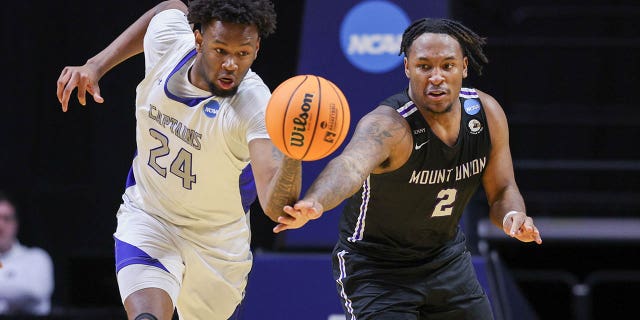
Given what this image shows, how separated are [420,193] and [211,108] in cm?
108

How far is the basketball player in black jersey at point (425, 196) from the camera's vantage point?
4.86 m

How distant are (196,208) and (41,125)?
393 cm

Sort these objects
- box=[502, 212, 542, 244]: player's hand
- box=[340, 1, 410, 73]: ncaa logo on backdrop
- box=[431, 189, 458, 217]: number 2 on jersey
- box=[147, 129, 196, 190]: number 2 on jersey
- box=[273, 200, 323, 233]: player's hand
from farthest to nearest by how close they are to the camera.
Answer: box=[340, 1, 410, 73]: ncaa logo on backdrop < box=[147, 129, 196, 190]: number 2 on jersey < box=[431, 189, 458, 217]: number 2 on jersey < box=[502, 212, 542, 244]: player's hand < box=[273, 200, 323, 233]: player's hand

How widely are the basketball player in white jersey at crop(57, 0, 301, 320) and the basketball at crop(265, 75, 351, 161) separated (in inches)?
22.9

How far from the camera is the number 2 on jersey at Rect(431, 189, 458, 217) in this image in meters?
4.97

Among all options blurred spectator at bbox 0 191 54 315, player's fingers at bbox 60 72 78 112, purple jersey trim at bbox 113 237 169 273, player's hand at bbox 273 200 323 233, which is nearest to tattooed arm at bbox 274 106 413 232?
player's hand at bbox 273 200 323 233

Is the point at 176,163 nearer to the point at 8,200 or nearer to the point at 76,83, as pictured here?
the point at 76,83

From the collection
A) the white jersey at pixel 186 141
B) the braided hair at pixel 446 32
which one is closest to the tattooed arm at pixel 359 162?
the braided hair at pixel 446 32

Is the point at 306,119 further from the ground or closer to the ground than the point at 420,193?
further from the ground

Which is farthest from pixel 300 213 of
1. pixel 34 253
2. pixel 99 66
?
pixel 34 253

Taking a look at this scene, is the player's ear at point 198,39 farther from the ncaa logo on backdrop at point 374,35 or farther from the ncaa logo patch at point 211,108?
the ncaa logo on backdrop at point 374,35

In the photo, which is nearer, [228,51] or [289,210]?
[289,210]

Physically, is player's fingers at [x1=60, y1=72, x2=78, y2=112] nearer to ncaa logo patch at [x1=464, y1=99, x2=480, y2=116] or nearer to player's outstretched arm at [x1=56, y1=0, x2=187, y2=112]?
player's outstretched arm at [x1=56, y1=0, x2=187, y2=112]

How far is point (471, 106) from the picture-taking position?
16.8 feet
